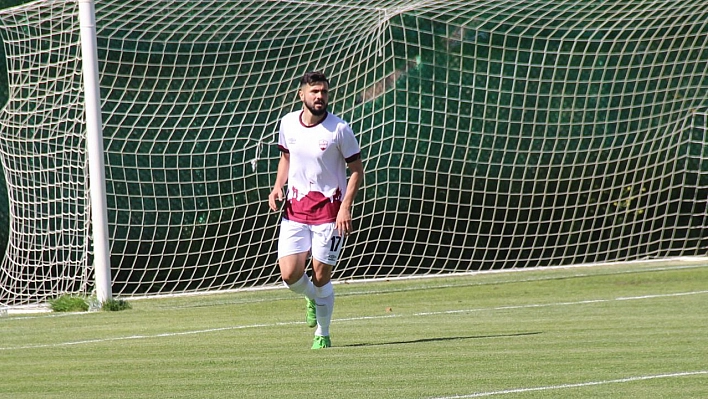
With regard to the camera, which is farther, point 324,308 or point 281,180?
point 281,180

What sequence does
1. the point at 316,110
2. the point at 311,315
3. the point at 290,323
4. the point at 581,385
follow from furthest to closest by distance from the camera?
the point at 290,323, the point at 311,315, the point at 316,110, the point at 581,385

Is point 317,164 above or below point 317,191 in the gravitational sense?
above

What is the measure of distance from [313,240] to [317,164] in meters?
0.51

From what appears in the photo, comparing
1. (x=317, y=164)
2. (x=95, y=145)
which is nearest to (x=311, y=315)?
(x=317, y=164)

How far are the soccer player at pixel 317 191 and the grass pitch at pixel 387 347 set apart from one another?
48 centimetres

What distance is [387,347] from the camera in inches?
293

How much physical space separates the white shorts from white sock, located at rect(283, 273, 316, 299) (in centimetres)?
22

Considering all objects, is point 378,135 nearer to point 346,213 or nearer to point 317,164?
point 317,164

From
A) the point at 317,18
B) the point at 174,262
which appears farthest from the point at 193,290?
the point at 317,18

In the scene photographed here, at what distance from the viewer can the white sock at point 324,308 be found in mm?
7516

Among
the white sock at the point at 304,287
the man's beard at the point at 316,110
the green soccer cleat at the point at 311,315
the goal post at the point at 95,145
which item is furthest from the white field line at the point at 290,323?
the goal post at the point at 95,145

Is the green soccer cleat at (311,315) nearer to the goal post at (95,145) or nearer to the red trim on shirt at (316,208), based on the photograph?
the red trim on shirt at (316,208)

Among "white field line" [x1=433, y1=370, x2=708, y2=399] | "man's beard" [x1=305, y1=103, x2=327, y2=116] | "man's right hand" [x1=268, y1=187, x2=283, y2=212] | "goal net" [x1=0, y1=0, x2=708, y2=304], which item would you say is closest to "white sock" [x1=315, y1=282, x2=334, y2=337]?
"man's right hand" [x1=268, y1=187, x2=283, y2=212]

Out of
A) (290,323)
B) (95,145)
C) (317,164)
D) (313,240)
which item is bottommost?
(290,323)
